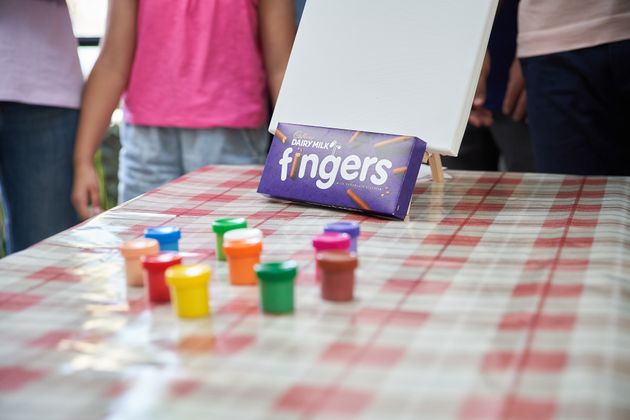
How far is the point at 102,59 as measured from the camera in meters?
1.75

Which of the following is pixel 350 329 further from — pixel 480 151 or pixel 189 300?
pixel 480 151

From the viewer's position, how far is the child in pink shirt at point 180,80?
68.0 inches

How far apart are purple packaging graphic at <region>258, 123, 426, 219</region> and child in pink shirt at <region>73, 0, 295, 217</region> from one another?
0.42 meters

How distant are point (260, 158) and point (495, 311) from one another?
45.0 inches

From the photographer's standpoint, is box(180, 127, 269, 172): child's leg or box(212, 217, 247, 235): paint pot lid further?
box(180, 127, 269, 172): child's leg

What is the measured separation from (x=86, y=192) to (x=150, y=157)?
18 cm

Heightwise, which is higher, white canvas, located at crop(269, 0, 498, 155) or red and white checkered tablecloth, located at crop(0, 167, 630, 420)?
white canvas, located at crop(269, 0, 498, 155)

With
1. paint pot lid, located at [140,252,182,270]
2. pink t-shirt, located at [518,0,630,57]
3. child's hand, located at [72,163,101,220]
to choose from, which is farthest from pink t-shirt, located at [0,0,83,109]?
pink t-shirt, located at [518,0,630,57]

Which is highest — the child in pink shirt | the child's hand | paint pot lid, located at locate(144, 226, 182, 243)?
the child in pink shirt

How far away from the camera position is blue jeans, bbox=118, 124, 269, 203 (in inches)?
70.9

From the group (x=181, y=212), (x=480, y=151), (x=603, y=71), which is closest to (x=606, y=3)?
(x=603, y=71)

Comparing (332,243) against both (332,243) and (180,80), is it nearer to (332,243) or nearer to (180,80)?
(332,243)

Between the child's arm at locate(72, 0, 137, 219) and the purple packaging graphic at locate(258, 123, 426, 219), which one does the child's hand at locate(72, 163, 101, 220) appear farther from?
the purple packaging graphic at locate(258, 123, 426, 219)

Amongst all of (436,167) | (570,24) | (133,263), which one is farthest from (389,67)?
(133,263)
